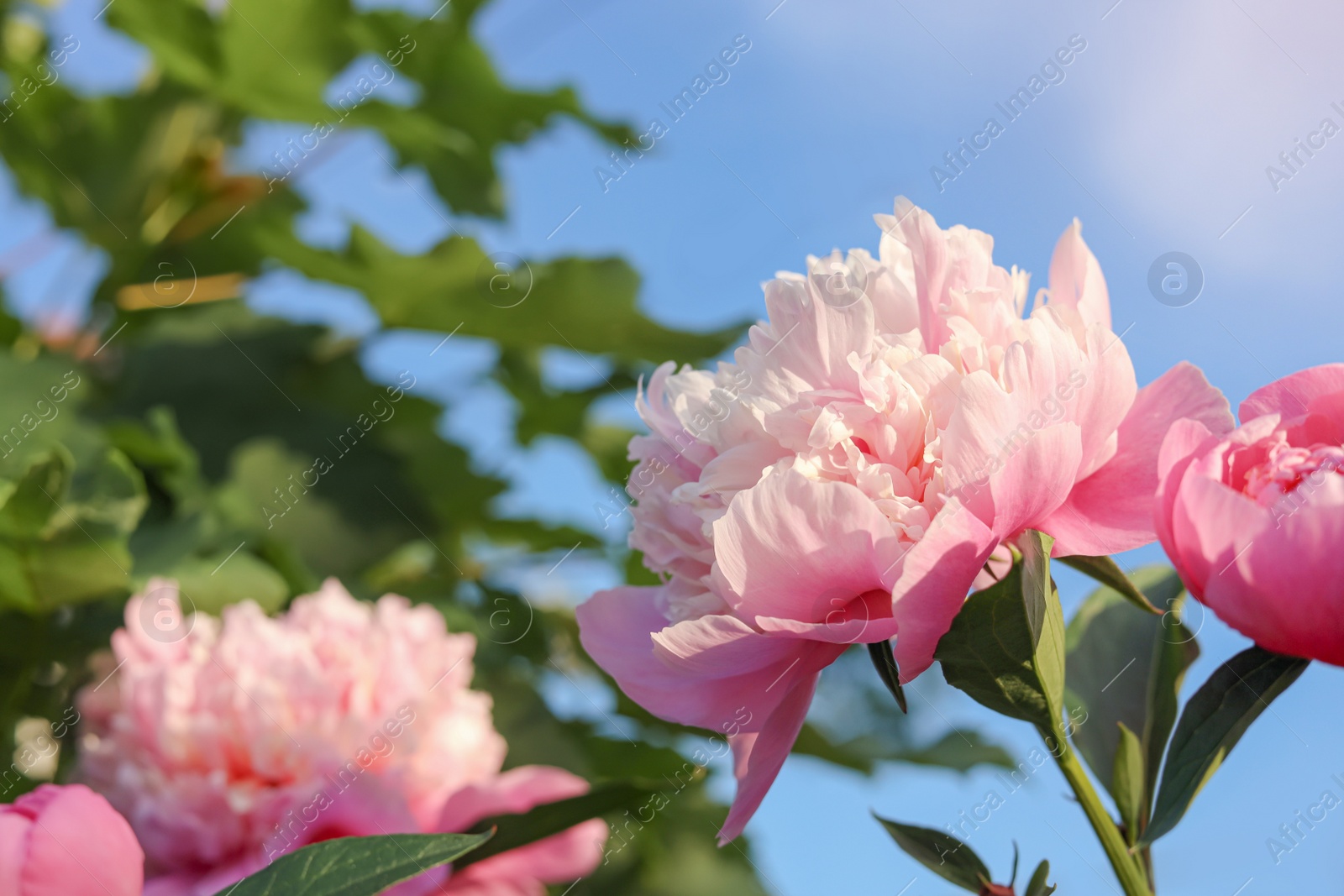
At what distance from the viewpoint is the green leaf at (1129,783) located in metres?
0.28

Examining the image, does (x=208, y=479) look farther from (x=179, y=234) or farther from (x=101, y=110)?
(x=101, y=110)

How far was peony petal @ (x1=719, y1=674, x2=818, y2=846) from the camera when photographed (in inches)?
11.9

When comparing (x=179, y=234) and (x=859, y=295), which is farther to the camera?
(x=179, y=234)

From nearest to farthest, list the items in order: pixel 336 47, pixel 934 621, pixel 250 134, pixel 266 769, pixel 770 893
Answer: pixel 934 621, pixel 266 769, pixel 770 893, pixel 336 47, pixel 250 134

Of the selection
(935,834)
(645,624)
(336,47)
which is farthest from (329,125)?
(935,834)

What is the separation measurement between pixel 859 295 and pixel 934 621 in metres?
0.11

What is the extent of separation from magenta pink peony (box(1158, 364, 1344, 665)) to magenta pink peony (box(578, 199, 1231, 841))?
1.0 inches

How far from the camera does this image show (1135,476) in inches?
11.7

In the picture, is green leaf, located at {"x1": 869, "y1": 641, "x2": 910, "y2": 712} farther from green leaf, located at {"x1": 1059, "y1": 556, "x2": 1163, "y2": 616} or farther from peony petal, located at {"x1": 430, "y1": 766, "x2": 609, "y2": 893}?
peony petal, located at {"x1": 430, "y1": 766, "x2": 609, "y2": 893}

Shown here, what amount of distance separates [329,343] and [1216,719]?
35.6 inches

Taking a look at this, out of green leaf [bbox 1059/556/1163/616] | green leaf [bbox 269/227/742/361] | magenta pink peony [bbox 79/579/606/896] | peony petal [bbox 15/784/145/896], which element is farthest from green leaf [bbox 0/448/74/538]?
green leaf [bbox 1059/556/1163/616]

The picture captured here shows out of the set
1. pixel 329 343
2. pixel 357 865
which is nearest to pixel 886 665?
pixel 357 865

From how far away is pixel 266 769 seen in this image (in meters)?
0.54
